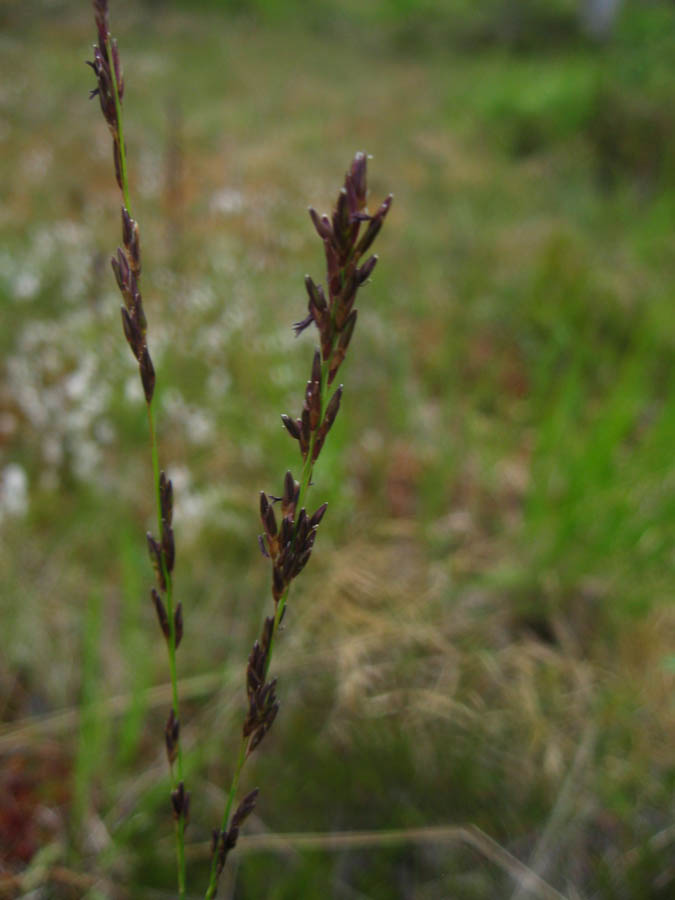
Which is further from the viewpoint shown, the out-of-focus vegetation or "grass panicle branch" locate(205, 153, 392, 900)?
the out-of-focus vegetation

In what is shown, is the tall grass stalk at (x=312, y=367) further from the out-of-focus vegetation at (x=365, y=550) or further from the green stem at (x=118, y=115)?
the out-of-focus vegetation at (x=365, y=550)

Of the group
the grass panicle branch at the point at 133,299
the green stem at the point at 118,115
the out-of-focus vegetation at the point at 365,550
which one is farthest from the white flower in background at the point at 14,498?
the green stem at the point at 118,115

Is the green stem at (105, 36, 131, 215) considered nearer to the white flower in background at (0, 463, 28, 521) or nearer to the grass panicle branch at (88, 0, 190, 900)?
the grass panicle branch at (88, 0, 190, 900)

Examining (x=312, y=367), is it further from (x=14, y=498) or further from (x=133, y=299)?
(x=14, y=498)

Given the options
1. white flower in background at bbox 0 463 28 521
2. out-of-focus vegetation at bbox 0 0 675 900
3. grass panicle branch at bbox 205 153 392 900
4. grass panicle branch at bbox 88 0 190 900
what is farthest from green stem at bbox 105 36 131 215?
white flower in background at bbox 0 463 28 521

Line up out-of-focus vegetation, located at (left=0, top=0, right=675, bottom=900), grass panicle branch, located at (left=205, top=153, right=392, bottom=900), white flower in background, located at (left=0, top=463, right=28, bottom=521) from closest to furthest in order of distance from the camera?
1. grass panicle branch, located at (left=205, top=153, right=392, bottom=900)
2. out-of-focus vegetation, located at (left=0, top=0, right=675, bottom=900)
3. white flower in background, located at (left=0, top=463, right=28, bottom=521)

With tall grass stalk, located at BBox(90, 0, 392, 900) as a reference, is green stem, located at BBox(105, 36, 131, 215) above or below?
above
